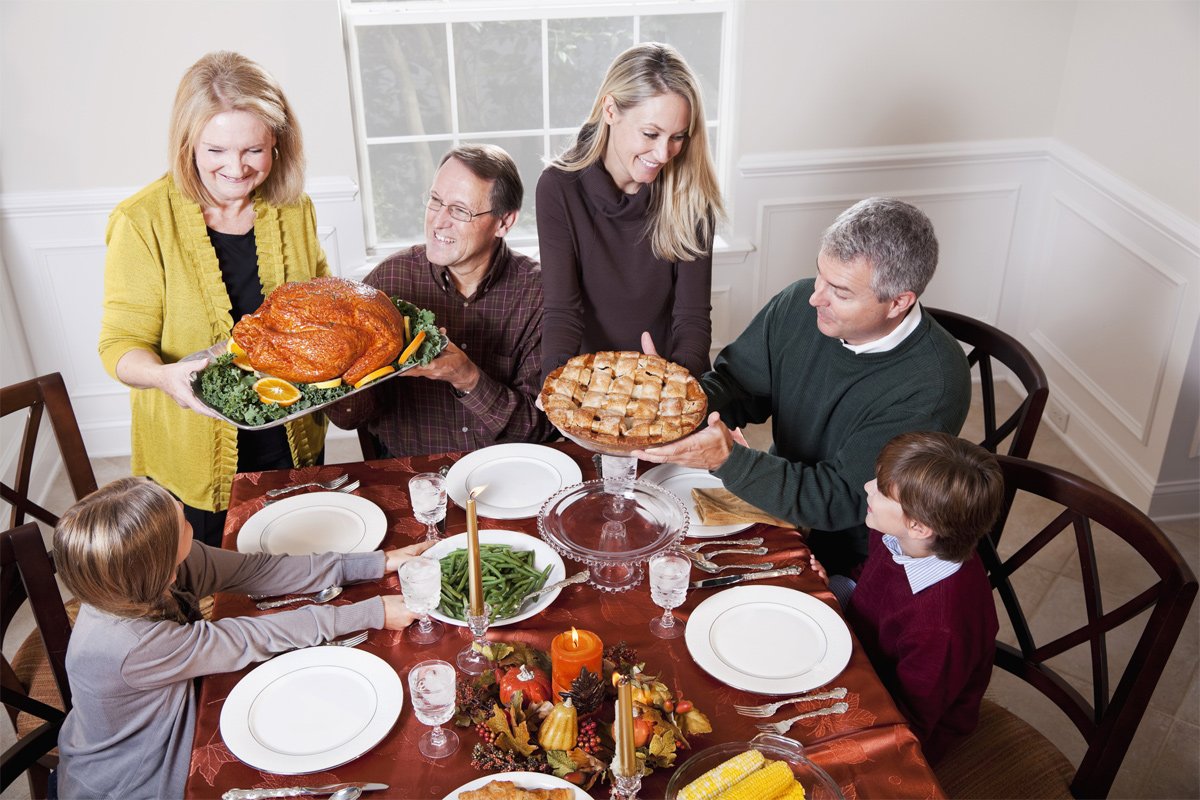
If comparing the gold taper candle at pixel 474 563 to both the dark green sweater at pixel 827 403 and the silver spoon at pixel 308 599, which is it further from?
the dark green sweater at pixel 827 403

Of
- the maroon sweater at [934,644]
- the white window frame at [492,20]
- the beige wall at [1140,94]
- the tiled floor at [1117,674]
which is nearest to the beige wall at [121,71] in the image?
the white window frame at [492,20]

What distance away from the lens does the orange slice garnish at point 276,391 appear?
2184mm

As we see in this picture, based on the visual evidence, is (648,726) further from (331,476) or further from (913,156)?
(913,156)

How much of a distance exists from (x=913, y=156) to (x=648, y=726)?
3.29 m

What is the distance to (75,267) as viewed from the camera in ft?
12.7

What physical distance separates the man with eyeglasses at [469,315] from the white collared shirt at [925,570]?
108 cm

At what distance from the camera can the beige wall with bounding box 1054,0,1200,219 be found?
11.3 feet

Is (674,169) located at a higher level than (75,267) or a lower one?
higher

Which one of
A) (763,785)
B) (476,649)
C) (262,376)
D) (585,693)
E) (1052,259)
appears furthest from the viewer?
(1052,259)

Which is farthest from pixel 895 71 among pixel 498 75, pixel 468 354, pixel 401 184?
pixel 468 354

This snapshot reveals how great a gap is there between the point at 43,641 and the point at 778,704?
145cm

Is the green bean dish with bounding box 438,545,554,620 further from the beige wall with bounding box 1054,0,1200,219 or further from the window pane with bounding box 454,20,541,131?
the beige wall with bounding box 1054,0,1200,219

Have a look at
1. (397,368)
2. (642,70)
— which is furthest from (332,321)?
(642,70)

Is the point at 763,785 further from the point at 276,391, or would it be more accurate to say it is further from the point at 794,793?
the point at 276,391
